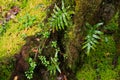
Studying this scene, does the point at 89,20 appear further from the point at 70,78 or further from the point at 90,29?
the point at 70,78

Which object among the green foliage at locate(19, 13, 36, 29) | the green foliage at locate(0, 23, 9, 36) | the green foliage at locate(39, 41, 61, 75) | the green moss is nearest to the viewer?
the green foliage at locate(39, 41, 61, 75)

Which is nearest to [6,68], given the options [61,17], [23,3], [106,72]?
[61,17]

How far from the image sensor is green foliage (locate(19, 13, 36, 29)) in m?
5.38

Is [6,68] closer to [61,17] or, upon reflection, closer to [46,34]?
[46,34]

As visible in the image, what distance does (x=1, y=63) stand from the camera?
480 cm

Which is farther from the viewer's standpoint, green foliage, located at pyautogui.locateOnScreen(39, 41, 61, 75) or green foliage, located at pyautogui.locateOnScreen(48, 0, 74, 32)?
green foliage, located at pyautogui.locateOnScreen(39, 41, 61, 75)

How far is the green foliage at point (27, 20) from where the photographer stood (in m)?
5.38

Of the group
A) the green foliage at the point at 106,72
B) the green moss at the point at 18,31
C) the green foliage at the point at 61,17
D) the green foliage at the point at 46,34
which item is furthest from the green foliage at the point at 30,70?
the green foliage at the point at 106,72

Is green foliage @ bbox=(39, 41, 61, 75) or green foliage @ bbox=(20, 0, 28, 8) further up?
green foliage @ bbox=(20, 0, 28, 8)

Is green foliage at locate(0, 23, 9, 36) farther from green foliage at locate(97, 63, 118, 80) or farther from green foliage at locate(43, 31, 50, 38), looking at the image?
green foliage at locate(97, 63, 118, 80)

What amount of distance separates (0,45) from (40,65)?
1.13 meters

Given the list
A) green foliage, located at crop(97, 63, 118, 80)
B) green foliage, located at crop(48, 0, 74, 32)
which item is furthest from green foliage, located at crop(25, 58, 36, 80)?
green foliage, located at crop(97, 63, 118, 80)

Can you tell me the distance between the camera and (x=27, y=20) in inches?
216

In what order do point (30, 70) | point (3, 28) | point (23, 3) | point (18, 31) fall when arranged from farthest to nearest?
1. point (23, 3)
2. point (3, 28)
3. point (18, 31)
4. point (30, 70)
